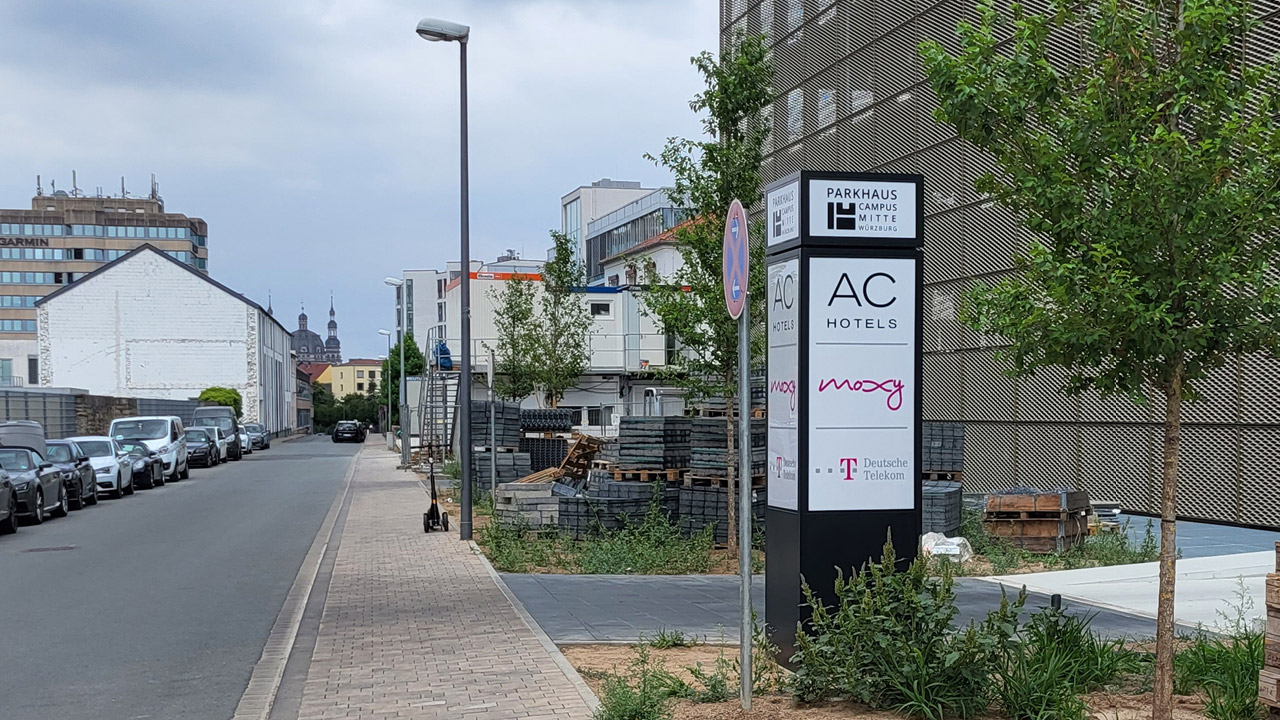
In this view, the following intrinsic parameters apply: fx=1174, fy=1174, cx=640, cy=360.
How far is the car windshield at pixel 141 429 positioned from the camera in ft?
116

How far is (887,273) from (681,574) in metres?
6.98

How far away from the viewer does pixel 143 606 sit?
11320 millimetres

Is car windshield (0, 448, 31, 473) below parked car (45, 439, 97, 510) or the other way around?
the other way around

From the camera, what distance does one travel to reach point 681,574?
13.4m

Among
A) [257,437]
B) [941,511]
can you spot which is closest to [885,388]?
[941,511]

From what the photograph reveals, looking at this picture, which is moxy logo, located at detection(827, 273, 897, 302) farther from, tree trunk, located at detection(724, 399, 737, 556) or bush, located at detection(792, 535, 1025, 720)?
tree trunk, located at detection(724, 399, 737, 556)

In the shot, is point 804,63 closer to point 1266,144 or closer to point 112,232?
point 1266,144

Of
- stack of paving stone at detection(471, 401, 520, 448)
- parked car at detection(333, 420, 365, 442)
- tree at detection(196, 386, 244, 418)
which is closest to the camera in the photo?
stack of paving stone at detection(471, 401, 520, 448)

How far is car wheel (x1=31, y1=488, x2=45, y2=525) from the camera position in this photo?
67.3 ft

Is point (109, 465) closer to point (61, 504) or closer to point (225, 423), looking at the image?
point (61, 504)

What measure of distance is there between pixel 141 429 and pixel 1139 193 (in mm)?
34904

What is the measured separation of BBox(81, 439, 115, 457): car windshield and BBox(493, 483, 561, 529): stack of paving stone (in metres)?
15.8

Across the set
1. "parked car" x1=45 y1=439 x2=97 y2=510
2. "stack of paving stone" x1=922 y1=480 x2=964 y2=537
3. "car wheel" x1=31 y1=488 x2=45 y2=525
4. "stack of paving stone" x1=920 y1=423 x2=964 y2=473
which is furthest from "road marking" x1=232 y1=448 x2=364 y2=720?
"parked car" x1=45 y1=439 x2=97 y2=510

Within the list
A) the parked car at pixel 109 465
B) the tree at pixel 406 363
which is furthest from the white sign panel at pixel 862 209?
the tree at pixel 406 363
